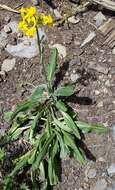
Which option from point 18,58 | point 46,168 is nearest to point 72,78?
point 18,58

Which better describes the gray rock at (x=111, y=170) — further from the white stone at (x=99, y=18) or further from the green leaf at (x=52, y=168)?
the white stone at (x=99, y=18)

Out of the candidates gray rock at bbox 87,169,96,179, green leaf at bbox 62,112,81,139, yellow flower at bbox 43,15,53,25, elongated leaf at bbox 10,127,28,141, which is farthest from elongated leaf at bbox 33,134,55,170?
yellow flower at bbox 43,15,53,25

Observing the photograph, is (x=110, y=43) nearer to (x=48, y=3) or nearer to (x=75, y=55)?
(x=75, y=55)

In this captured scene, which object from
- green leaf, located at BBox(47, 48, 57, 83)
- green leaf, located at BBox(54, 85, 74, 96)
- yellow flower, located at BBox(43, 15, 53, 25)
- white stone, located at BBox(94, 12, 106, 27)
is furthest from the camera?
white stone, located at BBox(94, 12, 106, 27)

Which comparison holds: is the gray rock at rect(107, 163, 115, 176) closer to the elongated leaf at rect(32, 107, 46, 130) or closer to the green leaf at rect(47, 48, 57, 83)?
the elongated leaf at rect(32, 107, 46, 130)

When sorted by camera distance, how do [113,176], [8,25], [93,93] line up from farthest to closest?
[8,25] < [93,93] < [113,176]
